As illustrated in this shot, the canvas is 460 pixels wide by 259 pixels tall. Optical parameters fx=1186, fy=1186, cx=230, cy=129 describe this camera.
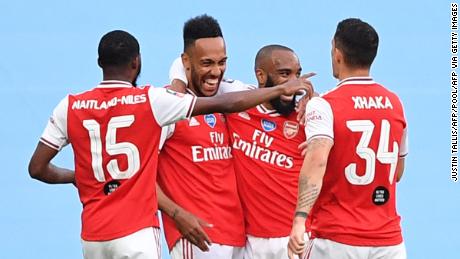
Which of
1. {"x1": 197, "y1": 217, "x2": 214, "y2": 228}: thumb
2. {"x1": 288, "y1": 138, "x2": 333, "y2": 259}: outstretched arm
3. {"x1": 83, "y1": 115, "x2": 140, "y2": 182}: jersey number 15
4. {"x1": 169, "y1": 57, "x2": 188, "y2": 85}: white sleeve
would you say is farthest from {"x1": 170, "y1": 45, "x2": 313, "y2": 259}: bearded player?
{"x1": 288, "y1": 138, "x2": 333, "y2": 259}: outstretched arm

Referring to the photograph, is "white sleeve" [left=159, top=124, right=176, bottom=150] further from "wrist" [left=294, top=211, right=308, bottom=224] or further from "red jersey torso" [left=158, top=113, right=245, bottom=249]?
"wrist" [left=294, top=211, right=308, bottom=224]

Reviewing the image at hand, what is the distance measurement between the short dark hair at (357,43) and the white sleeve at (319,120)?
0.30 meters

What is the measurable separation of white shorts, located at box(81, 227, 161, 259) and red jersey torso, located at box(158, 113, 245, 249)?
0.51 m

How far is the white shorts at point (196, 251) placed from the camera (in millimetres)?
6824

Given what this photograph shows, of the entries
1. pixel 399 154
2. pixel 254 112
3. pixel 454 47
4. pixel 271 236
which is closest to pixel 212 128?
pixel 254 112

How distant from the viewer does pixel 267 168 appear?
275 inches

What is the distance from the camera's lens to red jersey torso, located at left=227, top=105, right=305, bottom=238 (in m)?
6.98

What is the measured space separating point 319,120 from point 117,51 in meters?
1.19

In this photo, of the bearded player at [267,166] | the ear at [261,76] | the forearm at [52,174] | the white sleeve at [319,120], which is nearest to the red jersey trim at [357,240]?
the white sleeve at [319,120]

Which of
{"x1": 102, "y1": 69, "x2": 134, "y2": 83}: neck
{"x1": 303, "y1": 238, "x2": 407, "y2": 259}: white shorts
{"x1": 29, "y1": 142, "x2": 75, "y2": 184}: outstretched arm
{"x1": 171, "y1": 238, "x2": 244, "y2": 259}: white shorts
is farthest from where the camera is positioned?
{"x1": 171, "y1": 238, "x2": 244, "y2": 259}: white shorts

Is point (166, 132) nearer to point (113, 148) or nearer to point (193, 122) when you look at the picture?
point (193, 122)

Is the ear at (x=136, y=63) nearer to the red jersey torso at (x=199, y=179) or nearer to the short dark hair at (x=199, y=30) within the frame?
the red jersey torso at (x=199, y=179)

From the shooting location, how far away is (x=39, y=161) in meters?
6.50

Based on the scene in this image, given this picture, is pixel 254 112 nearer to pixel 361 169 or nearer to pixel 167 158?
pixel 167 158
